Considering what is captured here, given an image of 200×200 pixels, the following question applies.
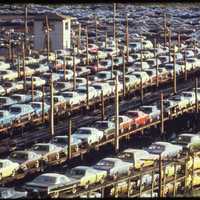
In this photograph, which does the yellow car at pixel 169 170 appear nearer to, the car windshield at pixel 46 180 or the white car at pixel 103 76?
the car windshield at pixel 46 180

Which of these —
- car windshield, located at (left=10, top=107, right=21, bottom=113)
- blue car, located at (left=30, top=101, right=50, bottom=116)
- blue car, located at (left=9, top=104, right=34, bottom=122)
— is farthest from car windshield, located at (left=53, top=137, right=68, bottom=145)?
blue car, located at (left=30, top=101, right=50, bottom=116)

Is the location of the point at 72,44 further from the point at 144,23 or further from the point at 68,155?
the point at 68,155

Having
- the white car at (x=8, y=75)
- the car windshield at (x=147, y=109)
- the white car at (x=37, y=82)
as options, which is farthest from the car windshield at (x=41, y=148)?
the white car at (x=8, y=75)

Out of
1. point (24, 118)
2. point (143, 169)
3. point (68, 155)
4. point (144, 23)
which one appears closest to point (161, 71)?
point (24, 118)

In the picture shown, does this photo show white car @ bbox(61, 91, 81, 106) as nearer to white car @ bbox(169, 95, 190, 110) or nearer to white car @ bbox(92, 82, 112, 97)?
white car @ bbox(92, 82, 112, 97)

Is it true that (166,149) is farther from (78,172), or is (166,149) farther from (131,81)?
(131,81)

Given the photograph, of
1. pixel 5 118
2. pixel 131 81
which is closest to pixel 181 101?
pixel 131 81
